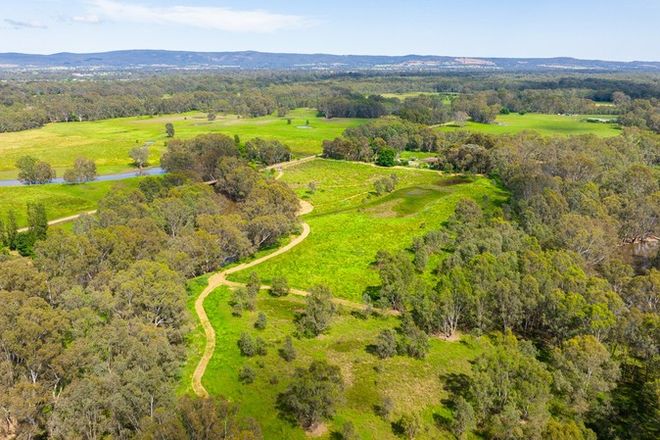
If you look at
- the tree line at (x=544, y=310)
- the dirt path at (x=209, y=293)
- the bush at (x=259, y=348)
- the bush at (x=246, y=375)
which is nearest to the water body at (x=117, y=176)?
the dirt path at (x=209, y=293)

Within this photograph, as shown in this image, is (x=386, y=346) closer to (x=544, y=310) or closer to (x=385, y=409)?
(x=385, y=409)

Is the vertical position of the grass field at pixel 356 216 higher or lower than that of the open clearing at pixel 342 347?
higher

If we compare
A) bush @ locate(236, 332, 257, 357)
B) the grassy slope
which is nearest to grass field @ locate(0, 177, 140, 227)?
the grassy slope

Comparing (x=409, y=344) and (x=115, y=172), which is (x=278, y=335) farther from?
(x=115, y=172)

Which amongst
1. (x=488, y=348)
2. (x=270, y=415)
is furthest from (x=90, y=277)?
(x=488, y=348)

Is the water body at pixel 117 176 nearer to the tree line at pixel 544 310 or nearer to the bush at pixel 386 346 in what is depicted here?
the tree line at pixel 544 310

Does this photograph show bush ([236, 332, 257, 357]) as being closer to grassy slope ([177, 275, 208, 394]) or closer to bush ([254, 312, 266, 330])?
grassy slope ([177, 275, 208, 394])
